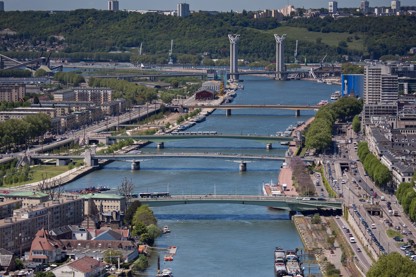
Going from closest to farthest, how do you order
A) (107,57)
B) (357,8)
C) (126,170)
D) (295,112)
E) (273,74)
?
(126,170) < (295,112) < (273,74) < (107,57) < (357,8)

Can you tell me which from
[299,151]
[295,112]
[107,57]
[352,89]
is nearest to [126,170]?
[299,151]

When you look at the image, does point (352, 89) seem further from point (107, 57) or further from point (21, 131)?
point (107, 57)

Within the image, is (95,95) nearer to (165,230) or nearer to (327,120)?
(327,120)

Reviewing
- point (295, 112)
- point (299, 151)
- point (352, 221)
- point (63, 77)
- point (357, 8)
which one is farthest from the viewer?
point (357, 8)

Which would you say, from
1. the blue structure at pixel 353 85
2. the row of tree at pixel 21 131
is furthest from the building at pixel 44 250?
the blue structure at pixel 353 85

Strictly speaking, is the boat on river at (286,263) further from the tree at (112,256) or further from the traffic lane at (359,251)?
the tree at (112,256)
